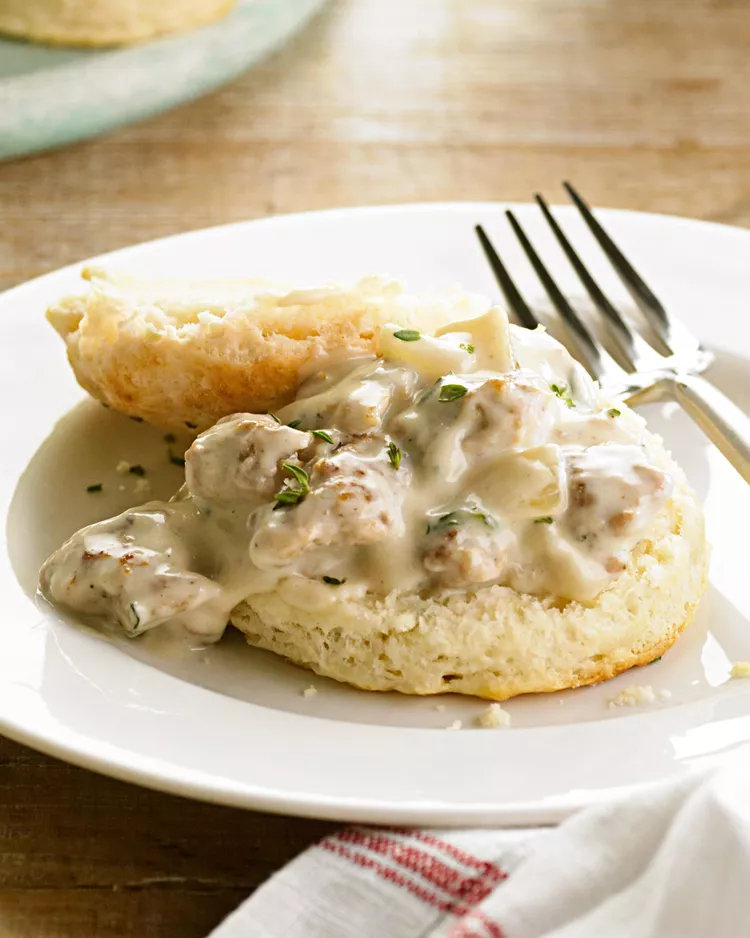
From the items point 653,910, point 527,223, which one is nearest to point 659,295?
Result: point 527,223

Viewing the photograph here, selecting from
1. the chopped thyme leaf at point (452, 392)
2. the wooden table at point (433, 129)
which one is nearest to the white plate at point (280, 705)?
the chopped thyme leaf at point (452, 392)

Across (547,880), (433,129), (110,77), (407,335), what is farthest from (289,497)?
(433,129)

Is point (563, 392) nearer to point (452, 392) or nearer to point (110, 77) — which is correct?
point (452, 392)

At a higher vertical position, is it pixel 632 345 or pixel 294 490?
pixel 294 490

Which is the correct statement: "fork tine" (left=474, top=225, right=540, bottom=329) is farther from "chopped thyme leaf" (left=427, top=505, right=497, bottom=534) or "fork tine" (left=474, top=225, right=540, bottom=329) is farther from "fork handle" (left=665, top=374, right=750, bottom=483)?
"chopped thyme leaf" (left=427, top=505, right=497, bottom=534)

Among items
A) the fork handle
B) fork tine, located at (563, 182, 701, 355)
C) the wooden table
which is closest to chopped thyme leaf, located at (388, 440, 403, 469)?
A: the fork handle

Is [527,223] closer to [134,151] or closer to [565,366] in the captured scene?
[565,366]

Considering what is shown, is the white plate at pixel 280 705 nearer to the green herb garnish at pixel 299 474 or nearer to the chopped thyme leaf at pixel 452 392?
the green herb garnish at pixel 299 474
